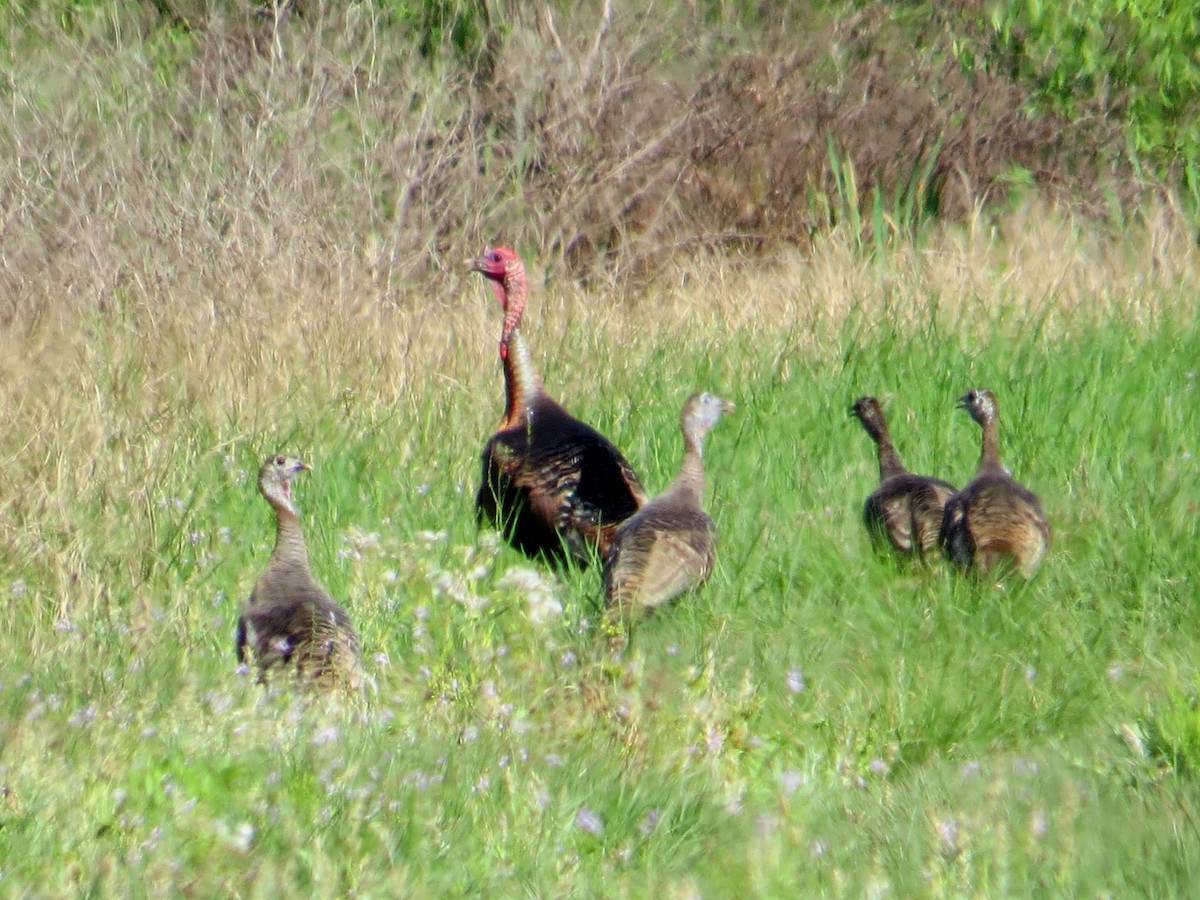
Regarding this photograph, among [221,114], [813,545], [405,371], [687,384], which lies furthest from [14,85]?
[813,545]

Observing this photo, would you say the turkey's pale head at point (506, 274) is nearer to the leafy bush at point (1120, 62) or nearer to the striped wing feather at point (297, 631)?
the striped wing feather at point (297, 631)

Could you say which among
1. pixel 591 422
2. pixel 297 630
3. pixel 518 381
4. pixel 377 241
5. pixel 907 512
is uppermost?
pixel 297 630

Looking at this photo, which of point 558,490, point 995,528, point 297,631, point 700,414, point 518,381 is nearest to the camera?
point 297,631

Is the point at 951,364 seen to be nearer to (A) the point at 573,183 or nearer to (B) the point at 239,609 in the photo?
(B) the point at 239,609

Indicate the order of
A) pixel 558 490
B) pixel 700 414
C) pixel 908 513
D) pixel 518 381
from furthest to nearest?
pixel 518 381, pixel 700 414, pixel 558 490, pixel 908 513

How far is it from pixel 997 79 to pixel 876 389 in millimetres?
7430

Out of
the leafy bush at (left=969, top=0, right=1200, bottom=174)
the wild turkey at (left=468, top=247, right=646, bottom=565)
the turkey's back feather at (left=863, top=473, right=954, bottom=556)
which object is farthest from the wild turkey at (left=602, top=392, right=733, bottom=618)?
the leafy bush at (left=969, top=0, right=1200, bottom=174)

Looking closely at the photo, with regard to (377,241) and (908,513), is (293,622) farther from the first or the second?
→ (377,241)

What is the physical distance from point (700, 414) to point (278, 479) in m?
1.78

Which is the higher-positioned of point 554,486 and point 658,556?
point 658,556

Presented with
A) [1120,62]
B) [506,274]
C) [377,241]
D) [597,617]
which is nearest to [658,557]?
[597,617]

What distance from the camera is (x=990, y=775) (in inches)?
182

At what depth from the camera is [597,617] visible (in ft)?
19.5

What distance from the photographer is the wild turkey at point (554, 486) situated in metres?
6.87
